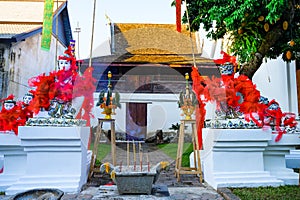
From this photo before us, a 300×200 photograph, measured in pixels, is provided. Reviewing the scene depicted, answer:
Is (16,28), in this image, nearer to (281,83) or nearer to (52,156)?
(52,156)

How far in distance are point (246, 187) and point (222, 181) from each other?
10.5 inches

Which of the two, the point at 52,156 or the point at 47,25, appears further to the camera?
the point at 47,25

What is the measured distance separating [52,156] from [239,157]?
7.12 feet

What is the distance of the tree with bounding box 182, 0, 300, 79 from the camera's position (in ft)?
13.6

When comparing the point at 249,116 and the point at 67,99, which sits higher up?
the point at 67,99

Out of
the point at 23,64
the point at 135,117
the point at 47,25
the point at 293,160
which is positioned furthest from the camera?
the point at 135,117

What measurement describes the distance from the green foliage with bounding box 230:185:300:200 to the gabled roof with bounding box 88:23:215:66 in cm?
543

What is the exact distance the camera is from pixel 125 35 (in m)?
10.9

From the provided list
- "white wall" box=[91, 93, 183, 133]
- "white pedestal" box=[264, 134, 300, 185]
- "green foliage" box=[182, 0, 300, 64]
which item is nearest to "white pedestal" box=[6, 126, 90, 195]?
"white pedestal" box=[264, 134, 300, 185]

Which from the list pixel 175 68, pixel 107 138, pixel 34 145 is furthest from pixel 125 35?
pixel 34 145

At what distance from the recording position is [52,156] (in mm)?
3080

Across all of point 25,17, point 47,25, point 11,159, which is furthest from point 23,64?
point 11,159

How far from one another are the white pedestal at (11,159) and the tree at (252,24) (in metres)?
3.45

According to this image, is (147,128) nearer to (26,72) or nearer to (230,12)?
(26,72)
